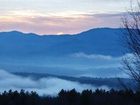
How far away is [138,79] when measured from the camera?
1989 cm

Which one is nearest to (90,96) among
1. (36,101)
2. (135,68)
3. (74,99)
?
(74,99)

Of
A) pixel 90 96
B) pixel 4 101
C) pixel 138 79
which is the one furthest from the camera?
pixel 90 96

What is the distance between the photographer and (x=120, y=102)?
22.9 meters

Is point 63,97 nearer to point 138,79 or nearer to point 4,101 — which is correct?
point 4,101

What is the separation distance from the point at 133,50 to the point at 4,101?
5474 millimetres

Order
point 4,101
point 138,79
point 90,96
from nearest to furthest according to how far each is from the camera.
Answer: point 138,79 < point 4,101 < point 90,96

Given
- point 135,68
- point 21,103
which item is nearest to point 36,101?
point 21,103

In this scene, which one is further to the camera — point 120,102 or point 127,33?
point 120,102

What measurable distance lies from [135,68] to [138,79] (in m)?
0.63

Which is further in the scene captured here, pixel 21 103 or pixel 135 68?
pixel 21 103

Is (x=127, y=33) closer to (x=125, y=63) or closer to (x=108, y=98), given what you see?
(x=125, y=63)

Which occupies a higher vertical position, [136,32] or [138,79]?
[136,32]

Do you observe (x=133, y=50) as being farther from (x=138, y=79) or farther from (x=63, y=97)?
(x=63, y=97)

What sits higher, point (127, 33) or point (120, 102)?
point (127, 33)
